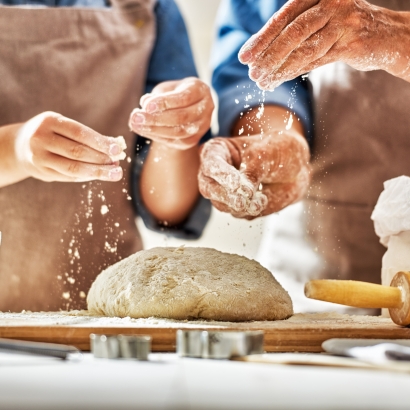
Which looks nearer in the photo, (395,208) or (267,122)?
(395,208)

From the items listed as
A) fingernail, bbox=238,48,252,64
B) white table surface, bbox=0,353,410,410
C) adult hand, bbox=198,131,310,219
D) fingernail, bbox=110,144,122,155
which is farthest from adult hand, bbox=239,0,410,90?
white table surface, bbox=0,353,410,410

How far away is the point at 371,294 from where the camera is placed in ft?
2.87

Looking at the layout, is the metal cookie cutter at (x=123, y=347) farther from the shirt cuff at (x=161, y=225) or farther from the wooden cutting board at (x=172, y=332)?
the shirt cuff at (x=161, y=225)

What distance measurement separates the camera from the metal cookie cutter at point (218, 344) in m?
0.70

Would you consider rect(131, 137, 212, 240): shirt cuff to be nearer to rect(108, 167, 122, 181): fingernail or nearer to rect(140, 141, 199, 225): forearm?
rect(140, 141, 199, 225): forearm

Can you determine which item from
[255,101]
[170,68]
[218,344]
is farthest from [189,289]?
[170,68]

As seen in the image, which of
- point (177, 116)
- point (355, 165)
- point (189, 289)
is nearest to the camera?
point (189, 289)

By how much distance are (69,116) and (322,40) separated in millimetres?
691

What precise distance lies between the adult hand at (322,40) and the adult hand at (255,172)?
0.74 ft

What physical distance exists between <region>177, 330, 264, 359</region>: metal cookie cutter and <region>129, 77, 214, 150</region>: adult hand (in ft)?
2.08

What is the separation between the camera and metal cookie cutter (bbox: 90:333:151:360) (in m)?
0.69

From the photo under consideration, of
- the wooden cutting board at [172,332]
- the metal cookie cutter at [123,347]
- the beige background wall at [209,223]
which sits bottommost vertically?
the wooden cutting board at [172,332]

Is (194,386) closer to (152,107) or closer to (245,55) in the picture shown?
(245,55)

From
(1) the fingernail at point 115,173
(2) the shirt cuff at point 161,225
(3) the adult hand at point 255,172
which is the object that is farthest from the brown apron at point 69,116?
(3) the adult hand at point 255,172
